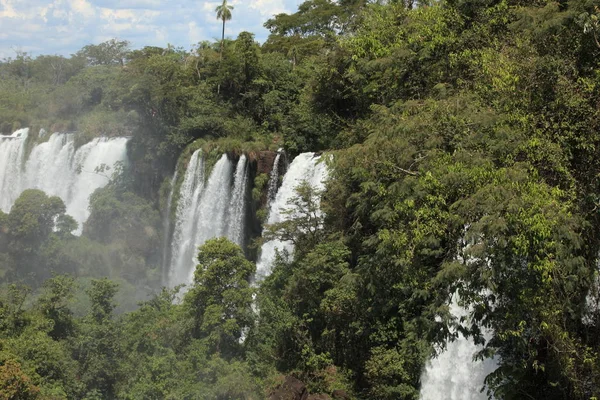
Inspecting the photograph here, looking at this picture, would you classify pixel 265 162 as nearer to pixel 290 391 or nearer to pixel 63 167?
pixel 290 391

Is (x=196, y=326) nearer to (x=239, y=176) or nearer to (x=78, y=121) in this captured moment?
(x=239, y=176)

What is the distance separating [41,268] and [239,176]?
45.8 feet

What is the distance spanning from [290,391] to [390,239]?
17.3ft

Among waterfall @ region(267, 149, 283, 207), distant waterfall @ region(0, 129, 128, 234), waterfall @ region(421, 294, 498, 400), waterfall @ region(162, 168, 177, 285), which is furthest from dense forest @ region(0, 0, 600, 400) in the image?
distant waterfall @ region(0, 129, 128, 234)

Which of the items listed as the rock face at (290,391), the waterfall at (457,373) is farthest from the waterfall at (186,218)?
the waterfall at (457,373)

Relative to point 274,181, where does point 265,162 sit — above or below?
above

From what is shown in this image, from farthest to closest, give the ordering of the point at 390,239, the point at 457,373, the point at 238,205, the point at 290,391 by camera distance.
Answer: the point at 238,205 → the point at 290,391 → the point at 457,373 → the point at 390,239

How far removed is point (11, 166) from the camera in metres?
38.0

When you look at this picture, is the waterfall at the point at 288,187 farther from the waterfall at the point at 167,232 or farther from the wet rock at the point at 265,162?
the waterfall at the point at 167,232

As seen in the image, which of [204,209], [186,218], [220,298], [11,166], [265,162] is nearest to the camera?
[220,298]

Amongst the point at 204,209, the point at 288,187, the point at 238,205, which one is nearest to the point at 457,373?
the point at 288,187

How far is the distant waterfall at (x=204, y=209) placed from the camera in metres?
24.0

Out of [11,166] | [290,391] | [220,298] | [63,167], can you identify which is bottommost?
[290,391]

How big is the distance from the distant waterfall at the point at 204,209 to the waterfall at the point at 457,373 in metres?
11.9
